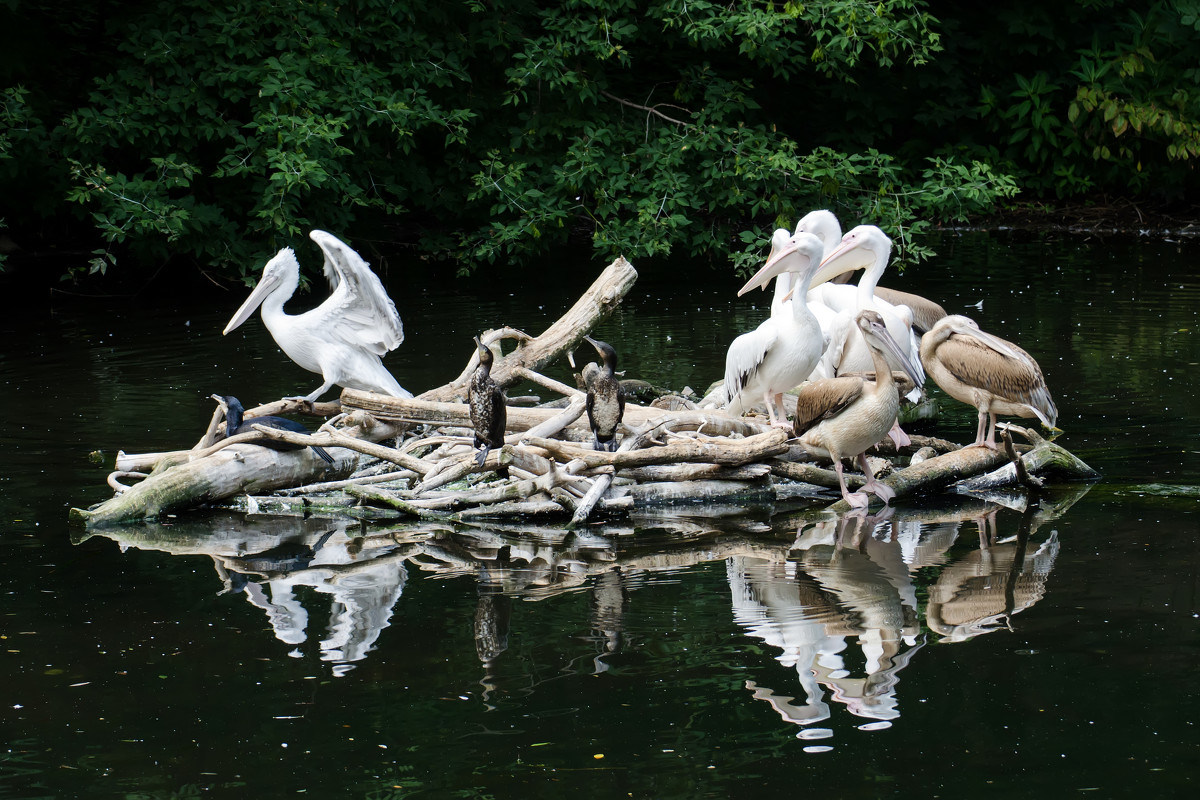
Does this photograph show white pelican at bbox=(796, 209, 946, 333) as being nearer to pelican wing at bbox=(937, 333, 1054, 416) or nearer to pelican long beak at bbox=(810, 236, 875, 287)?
pelican long beak at bbox=(810, 236, 875, 287)

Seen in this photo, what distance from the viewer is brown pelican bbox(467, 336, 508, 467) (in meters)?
6.00

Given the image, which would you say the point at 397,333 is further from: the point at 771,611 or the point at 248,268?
the point at 248,268

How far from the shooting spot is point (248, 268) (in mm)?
13469

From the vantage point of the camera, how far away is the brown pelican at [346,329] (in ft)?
23.5

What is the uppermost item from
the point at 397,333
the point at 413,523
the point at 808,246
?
the point at 808,246

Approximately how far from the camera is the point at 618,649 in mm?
4547

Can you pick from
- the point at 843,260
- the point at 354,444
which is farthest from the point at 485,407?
the point at 843,260

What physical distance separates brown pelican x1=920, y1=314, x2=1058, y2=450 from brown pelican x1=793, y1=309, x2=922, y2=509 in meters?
0.40

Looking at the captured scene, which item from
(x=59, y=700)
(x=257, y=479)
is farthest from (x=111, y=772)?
(x=257, y=479)

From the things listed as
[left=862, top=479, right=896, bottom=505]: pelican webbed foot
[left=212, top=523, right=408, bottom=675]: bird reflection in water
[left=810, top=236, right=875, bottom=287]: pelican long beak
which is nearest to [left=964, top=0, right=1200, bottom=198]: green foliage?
[left=810, top=236, right=875, bottom=287]: pelican long beak

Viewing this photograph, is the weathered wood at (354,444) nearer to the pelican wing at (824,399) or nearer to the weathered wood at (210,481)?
the weathered wood at (210,481)

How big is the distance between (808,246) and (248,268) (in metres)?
8.00

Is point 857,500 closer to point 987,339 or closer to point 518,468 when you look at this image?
point 987,339

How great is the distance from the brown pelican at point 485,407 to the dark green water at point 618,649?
0.48m
